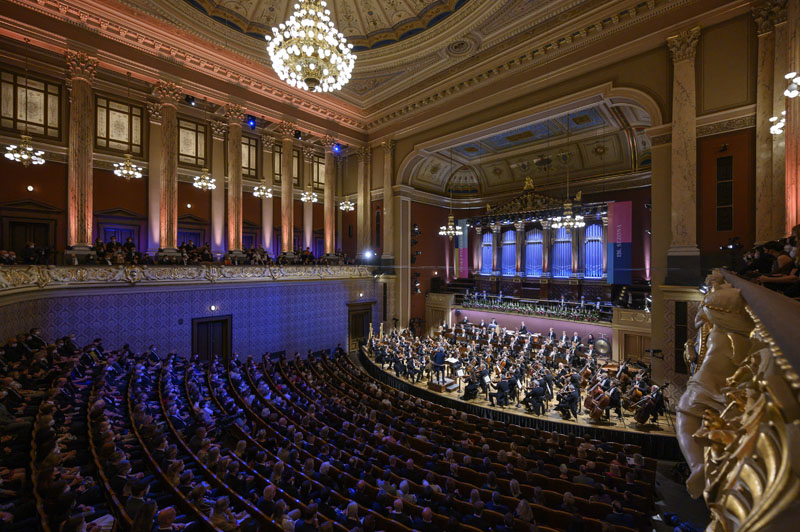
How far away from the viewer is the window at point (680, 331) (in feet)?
31.7

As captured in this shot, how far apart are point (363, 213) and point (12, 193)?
13526mm

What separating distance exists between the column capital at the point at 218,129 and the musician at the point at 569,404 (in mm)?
16857

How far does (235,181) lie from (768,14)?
17.4 metres

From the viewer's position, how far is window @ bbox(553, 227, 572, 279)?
62.7ft

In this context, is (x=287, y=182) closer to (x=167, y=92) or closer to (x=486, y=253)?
(x=167, y=92)

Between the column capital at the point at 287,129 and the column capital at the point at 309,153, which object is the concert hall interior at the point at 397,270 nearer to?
the column capital at the point at 287,129

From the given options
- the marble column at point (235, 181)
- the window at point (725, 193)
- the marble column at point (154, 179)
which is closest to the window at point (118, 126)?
the marble column at point (154, 179)

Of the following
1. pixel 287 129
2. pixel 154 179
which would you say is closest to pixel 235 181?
pixel 154 179

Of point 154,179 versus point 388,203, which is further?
point 388,203

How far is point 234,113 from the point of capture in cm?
1510

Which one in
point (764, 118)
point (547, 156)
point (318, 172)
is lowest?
point (764, 118)

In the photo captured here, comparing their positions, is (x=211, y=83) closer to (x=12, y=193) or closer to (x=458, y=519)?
(x=12, y=193)

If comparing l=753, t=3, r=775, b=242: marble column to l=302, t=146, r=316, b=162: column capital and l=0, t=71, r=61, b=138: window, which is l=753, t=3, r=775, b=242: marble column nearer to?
l=302, t=146, r=316, b=162: column capital

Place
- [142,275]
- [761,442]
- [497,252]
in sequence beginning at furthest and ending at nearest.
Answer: [497,252] < [142,275] < [761,442]
